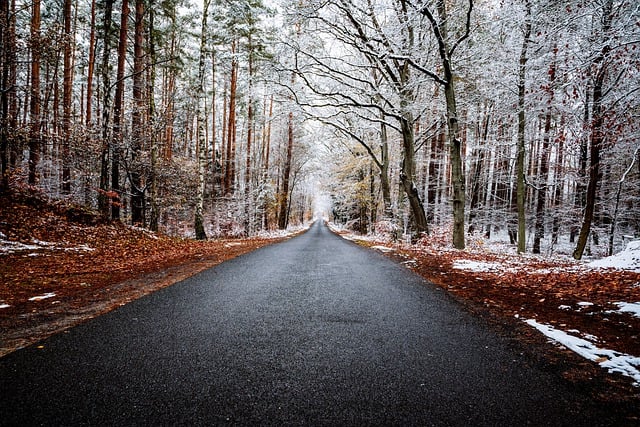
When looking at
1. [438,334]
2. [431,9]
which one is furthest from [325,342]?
[431,9]

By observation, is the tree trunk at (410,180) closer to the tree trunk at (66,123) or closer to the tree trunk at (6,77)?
the tree trunk at (66,123)

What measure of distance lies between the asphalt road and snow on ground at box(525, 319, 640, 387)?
21.0 inches

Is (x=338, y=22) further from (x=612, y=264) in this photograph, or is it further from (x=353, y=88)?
(x=612, y=264)

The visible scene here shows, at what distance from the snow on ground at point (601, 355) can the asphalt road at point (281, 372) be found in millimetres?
534

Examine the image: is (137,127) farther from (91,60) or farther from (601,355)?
(601,355)

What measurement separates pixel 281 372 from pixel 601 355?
2.70m

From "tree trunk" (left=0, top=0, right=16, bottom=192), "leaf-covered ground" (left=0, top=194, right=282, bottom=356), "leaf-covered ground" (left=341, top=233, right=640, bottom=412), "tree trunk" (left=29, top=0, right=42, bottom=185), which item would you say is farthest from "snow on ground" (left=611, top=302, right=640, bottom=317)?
"tree trunk" (left=29, top=0, right=42, bottom=185)

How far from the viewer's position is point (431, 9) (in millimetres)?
8938

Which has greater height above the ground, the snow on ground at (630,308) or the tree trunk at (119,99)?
the tree trunk at (119,99)

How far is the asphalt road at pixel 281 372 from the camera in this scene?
66.4 inches

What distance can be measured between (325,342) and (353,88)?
36.7 feet

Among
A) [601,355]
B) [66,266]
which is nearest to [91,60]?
[66,266]

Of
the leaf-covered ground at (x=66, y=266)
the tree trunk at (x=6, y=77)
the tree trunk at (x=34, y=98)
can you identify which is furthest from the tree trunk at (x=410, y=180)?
the tree trunk at (x=6, y=77)

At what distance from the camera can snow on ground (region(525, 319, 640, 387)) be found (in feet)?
7.30
